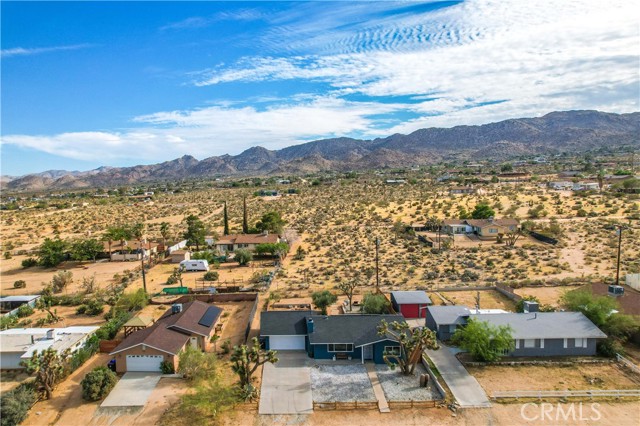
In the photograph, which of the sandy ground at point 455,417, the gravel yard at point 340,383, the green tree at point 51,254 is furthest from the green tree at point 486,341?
the green tree at point 51,254

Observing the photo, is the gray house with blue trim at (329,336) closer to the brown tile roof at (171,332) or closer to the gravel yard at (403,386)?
the gravel yard at (403,386)

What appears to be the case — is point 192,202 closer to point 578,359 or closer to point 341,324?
point 341,324

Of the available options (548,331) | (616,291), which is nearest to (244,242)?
(548,331)

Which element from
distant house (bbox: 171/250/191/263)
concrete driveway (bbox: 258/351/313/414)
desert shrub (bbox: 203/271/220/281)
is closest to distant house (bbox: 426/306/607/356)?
concrete driveway (bbox: 258/351/313/414)

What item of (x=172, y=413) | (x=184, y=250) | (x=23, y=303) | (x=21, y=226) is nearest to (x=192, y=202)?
(x=21, y=226)

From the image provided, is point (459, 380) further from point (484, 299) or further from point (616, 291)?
point (616, 291)

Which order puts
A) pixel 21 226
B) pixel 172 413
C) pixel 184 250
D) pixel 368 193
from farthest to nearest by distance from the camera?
pixel 368 193 → pixel 21 226 → pixel 184 250 → pixel 172 413
